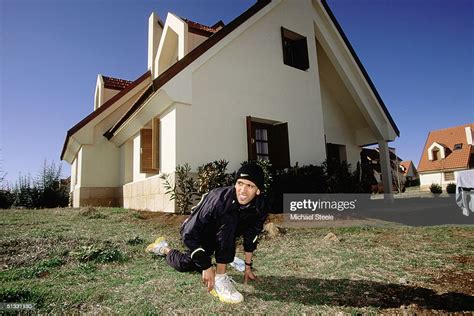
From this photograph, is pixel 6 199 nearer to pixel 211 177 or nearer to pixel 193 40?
pixel 193 40

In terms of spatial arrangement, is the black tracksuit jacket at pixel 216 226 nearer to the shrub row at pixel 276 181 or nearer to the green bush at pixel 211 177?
the shrub row at pixel 276 181

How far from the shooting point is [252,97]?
29.2 feet

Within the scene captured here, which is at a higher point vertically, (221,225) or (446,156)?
(446,156)

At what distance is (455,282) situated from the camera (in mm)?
2693

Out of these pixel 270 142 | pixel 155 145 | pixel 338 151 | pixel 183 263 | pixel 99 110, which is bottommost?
pixel 183 263

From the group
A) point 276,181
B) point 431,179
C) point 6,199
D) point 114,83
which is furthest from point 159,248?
point 431,179

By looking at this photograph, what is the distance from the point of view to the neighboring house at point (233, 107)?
301 inches

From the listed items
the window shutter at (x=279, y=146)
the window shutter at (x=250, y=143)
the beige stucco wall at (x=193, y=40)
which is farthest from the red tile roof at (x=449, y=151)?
the beige stucco wall at (x=193, y=40)

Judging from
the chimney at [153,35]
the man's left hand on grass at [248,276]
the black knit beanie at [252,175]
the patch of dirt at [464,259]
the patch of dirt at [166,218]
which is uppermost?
the chimney at [153,35]

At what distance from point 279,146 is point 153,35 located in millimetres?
8470

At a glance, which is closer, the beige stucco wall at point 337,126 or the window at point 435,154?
the beige stucco wall at point 337,126

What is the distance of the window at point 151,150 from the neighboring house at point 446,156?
33532 mm

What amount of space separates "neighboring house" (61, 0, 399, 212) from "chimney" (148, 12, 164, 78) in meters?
0.05

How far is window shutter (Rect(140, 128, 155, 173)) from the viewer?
7984 millimetres
